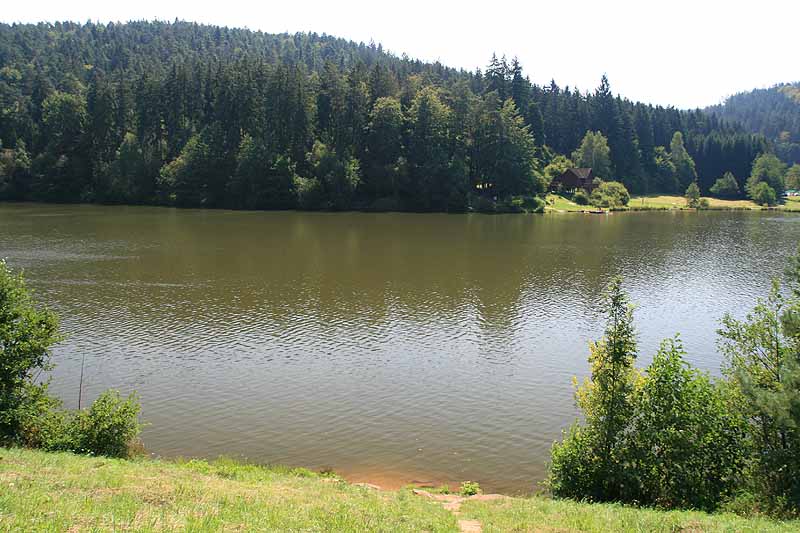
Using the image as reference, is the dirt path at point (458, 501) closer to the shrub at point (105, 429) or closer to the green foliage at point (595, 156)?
the shrub at point (105, 429)

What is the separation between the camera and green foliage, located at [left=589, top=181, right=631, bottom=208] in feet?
422

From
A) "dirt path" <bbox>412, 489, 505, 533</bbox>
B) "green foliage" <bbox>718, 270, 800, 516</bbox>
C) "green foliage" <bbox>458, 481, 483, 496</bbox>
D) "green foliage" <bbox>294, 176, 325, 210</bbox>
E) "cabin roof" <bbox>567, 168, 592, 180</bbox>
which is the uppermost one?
"cabin roof" <bbox>567, 168, 592, 180</bbox>

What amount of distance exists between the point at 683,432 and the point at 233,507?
12028mm

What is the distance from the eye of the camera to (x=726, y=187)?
159m

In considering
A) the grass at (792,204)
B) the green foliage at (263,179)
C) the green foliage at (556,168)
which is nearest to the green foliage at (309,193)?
the green foliage at (263,179)

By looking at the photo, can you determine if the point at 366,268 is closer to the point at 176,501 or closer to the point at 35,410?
the point at 35,410

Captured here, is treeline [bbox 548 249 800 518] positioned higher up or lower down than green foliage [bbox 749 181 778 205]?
lower down

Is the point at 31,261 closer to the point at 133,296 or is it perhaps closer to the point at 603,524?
the point at 133,296

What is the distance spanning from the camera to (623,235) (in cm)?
8562

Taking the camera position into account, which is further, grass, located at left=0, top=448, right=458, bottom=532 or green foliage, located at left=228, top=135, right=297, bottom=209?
green foliage, located at left=228, top=135, right=297, bottom=209

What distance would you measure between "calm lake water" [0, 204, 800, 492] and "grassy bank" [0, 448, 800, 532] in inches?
187

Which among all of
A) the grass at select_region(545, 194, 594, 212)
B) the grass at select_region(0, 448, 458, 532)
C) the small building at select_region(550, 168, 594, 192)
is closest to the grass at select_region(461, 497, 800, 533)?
the grass at select_region(0, 448, 458, 532)

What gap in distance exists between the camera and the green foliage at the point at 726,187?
15888cm

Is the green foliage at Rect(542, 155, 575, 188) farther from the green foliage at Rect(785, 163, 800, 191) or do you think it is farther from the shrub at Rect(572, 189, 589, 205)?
the green foliage at Rect(785, 163, 800, 191)
